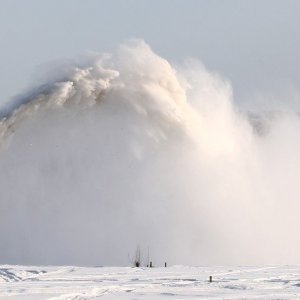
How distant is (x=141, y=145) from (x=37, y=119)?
913 centimetres

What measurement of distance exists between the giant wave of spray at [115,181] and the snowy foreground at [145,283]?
22.0 metres

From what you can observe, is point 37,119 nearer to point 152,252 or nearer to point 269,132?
point 152,252

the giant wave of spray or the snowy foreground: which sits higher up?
the giant wave of spray

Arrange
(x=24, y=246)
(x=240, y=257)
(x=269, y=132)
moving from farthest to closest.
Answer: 1. (x=269, y=132)
2. (x=240, y=257)
3. (x=24, y=246)

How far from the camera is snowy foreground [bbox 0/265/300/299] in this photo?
66.6 feet

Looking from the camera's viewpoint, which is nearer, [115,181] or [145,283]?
[145,283]

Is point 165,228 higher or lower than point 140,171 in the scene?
lower

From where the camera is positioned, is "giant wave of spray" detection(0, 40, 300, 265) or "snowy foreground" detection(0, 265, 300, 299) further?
"giant wave of spray" detection(0, 40, 300, 265)

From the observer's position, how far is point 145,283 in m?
23.9

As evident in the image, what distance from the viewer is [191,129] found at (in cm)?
5516

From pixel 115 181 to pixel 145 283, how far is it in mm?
31498

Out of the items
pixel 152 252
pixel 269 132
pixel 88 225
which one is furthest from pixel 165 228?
pixel 269 132

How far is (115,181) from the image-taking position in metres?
55.2

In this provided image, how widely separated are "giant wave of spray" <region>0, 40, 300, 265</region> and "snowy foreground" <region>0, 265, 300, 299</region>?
22.0m
